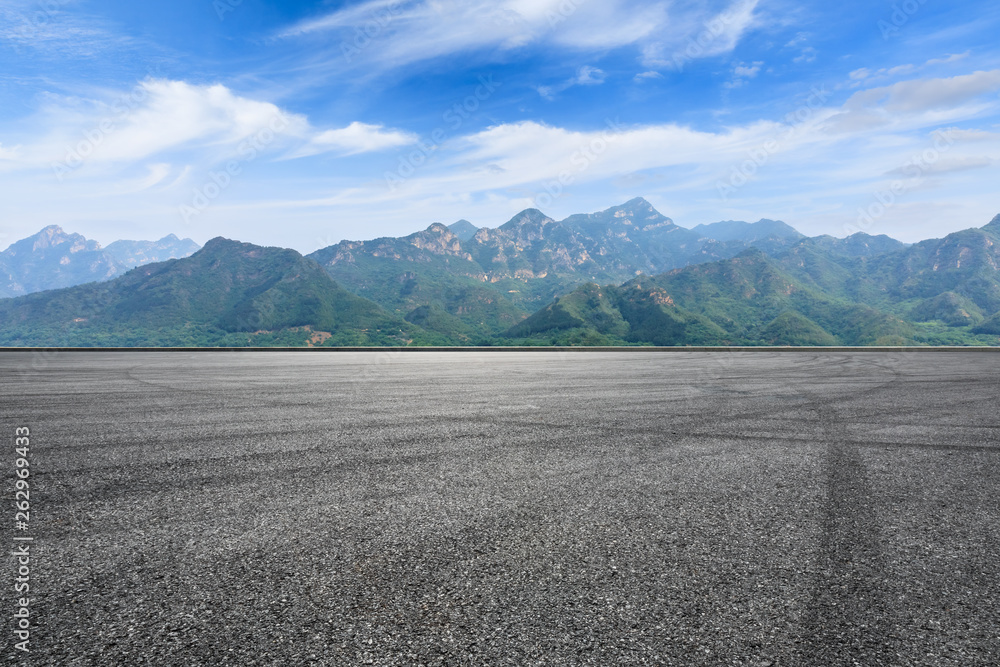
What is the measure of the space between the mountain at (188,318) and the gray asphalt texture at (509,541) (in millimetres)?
135903

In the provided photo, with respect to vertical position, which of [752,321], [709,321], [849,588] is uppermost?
[849,588]

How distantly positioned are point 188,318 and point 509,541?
200308 millimetres

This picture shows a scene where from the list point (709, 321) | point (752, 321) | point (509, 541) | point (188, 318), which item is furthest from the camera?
point (752, 321)

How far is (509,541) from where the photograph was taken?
388 centimetres

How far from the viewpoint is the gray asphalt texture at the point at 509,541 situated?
264cm

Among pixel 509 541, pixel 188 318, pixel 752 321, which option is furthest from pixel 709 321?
pixel 188 318

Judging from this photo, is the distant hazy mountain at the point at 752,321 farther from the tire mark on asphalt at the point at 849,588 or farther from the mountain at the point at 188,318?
the tire mark on asphalt at the point at 849,588

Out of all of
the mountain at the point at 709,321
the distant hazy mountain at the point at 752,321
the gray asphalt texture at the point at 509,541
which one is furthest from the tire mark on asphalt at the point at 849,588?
the mountain at the point at 709,321

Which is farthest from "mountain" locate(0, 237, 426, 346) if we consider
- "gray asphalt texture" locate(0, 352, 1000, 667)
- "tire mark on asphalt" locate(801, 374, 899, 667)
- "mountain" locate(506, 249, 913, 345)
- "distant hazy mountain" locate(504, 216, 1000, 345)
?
"tire mark on asphalt" locate(801, 374, 899, 667)

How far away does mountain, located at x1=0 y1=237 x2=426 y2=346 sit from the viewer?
148 metres

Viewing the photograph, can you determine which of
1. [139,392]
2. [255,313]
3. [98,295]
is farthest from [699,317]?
[98,295]

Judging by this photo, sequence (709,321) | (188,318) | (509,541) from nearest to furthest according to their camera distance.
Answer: (509,541) → (709,321) → (188,318)

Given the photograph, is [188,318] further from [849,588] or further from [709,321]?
[849,588]

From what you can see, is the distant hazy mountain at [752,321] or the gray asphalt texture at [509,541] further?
the distant hazy mountain at [752,321]
